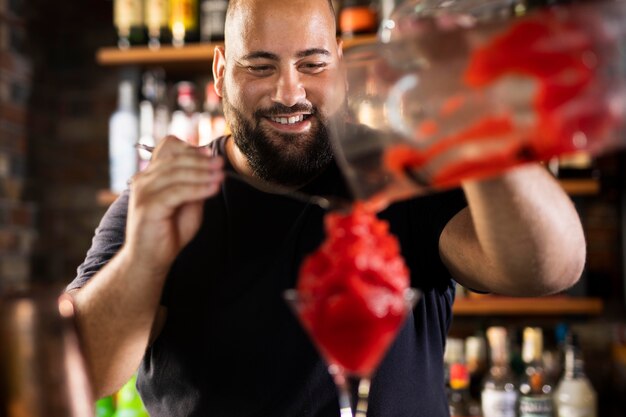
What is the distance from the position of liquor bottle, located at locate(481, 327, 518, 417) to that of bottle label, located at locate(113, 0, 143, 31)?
149 cm

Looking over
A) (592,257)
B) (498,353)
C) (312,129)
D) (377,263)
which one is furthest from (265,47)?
(592,257)

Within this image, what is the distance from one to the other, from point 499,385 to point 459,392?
121 mm

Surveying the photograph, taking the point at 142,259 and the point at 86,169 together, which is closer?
the point at 142,259

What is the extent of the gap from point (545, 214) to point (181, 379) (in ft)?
2.44

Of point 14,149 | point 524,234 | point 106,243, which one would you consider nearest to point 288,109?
point 106,243

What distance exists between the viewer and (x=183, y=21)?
8.88 feet

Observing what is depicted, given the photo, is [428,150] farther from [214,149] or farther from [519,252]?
[214,149]

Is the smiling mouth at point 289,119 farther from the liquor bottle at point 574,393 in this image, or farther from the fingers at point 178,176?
the liquor bottle at point 574,393

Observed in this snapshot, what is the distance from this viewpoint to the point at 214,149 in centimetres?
178

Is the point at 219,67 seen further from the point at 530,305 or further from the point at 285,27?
the point at 530,305

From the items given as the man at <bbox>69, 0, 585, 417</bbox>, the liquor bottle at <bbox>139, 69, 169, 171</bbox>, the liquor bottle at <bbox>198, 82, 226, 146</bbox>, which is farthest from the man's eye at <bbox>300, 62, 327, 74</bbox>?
the liquor bottle at <bbox>139, 69, 169, 171</bbox>

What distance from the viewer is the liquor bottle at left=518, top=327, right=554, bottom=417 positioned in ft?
8.02

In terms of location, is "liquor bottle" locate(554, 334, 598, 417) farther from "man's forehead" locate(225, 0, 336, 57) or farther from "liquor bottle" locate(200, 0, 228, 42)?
"liquor bottle" locate(200, 0, 228, 42)

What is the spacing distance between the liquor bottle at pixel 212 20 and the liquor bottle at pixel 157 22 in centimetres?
12
